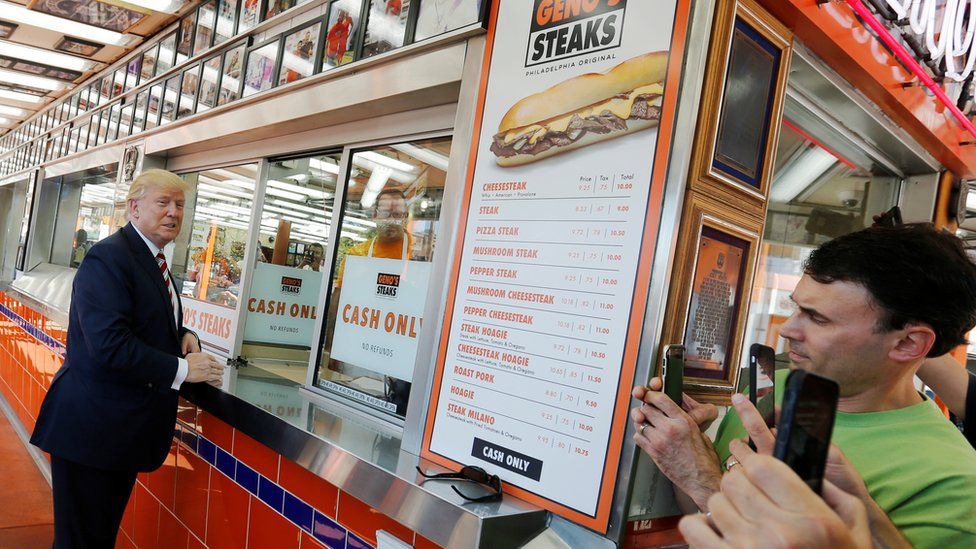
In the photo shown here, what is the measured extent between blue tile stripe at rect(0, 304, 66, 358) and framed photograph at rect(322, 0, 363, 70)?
9.68 ft

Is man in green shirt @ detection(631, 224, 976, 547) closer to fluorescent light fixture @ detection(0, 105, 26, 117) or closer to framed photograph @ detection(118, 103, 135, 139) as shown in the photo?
framed photograph @ detection(118, 103, 135, 139)

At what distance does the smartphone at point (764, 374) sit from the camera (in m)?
0.89

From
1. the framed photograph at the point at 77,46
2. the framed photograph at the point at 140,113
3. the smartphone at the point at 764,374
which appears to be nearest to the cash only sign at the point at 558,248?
the smartphone at the point at 764,374

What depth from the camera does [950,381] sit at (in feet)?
6.07

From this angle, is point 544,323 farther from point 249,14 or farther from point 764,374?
point 249,14

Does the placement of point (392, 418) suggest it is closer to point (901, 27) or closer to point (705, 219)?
point (705, 219)

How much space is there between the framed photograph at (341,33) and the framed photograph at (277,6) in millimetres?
462

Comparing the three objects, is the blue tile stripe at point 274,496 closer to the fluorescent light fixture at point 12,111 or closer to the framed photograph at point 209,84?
the framed photograph at point 209,84

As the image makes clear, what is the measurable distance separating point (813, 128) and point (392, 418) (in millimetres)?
1722

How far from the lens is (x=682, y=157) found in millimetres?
1211

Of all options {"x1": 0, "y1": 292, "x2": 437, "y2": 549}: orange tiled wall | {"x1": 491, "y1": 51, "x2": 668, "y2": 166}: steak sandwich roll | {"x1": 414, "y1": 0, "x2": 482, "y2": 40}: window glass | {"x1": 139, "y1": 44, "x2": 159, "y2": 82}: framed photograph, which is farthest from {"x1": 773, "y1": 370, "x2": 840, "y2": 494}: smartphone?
{"x1": 139, "y1": 44, "x2": 159, "y2": 82}: framed photograph

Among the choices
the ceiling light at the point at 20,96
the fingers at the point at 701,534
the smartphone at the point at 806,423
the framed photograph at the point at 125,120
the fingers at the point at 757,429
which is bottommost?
the fingers at the point at 701,534

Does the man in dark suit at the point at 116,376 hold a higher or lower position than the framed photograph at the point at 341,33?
lower

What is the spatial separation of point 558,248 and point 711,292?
1.13 feet
